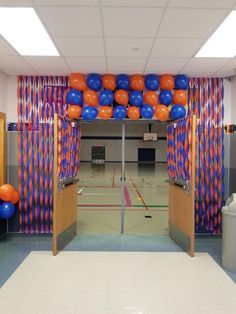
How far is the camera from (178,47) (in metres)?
3.84

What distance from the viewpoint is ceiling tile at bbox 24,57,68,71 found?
4336 millimetres

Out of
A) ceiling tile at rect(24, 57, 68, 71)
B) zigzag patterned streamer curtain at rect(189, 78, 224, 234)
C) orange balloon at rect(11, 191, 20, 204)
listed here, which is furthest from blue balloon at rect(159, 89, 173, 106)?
orange balloon at rect(11, 191, 20, 204)

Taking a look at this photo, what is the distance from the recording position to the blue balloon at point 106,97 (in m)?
4.94

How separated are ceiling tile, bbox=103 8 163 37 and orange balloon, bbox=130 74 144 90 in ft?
5.16

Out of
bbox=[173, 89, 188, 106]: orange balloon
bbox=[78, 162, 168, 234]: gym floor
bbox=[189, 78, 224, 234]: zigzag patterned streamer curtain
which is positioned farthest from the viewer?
bbox=[78, 162, 168, 234]: gym floor

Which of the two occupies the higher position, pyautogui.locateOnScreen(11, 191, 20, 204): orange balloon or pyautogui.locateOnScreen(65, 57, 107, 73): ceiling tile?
pyautogui.locateOnScreen(65, 57, 107, 73): ceiling tile

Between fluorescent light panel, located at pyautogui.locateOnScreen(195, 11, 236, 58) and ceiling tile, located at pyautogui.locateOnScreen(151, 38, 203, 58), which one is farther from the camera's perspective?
ceiling tile, located at pyautogui.locateOnScreen(151, 38, 203, 58)

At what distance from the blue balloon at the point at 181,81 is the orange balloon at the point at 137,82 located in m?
0.60

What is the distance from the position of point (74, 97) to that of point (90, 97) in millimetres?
263

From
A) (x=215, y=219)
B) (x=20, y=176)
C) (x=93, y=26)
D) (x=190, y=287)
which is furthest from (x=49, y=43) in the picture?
(x=215, y=219)

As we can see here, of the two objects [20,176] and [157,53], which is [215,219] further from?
[20,176]

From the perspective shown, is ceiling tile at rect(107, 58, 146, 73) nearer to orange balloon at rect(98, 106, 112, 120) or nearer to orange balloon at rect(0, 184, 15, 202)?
orange balloon at rect(98, 106, 112, 120)

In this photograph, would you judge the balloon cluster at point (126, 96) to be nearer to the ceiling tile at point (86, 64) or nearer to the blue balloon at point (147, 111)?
the blue balloon at point (147, 111)

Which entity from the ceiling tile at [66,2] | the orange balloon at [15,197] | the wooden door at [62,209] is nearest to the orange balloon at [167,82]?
the wooden door at [62,209]
